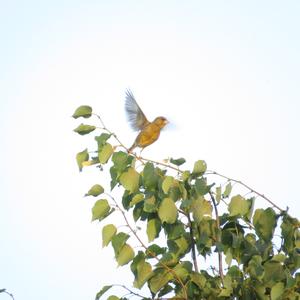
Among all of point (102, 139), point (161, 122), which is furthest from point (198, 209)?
point (161, 122)

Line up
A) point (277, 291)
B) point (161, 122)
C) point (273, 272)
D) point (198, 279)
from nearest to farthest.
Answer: point (277, 291) → point (273, 272) → point (198, 279) → point (161, 122)

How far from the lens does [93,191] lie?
127 inches

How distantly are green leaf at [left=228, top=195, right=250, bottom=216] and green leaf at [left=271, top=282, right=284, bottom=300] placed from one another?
396mm

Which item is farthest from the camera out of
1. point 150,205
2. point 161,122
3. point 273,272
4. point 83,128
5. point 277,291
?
point 161,122

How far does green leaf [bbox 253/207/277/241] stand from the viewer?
3135mm

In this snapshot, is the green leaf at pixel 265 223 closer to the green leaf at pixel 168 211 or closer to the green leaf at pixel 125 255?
the green leaf at pixel 168 211

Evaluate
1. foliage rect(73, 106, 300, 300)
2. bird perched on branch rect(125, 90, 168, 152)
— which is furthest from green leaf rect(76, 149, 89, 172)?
bird perched on branch rect(125, 90, 168, 152)

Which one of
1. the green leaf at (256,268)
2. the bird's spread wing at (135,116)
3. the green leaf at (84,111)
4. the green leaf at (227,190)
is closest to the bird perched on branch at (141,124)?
the bird's spread wing at (135,116)

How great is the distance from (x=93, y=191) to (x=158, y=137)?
12.8 ft

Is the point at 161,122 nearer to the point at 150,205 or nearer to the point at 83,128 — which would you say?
the point at 83,128

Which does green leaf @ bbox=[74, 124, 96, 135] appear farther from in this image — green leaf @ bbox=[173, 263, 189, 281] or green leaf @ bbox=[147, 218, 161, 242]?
green leaf @ bbox=[173, 263, 189, 281]

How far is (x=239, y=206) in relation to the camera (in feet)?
10.5

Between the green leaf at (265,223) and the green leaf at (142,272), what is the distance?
0.52 meters

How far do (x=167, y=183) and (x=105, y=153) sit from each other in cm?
34
